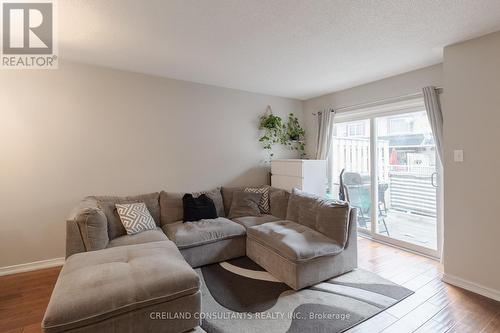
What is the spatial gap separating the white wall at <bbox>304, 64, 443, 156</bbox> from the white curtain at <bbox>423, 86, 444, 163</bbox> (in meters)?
0.15

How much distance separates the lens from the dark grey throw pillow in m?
3.62

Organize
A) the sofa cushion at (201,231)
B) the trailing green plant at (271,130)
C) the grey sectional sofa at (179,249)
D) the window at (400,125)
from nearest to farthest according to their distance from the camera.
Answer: the grey sectional sofa at (179,249), the sofa cushion at (201,231), the window at (400,125), the trailing green plant at (271,130)

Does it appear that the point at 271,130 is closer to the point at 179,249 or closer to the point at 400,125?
the point at 400,125

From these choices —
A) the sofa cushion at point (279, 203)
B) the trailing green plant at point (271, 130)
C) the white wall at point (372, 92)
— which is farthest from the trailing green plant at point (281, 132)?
the sofa cushion at point (279, 203)

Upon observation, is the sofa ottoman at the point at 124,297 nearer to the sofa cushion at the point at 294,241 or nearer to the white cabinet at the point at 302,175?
the sofa cushion at the point at 294,241

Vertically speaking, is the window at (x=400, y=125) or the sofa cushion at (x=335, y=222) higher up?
the window at (x=400, y=125)

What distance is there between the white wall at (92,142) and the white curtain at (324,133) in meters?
1.63

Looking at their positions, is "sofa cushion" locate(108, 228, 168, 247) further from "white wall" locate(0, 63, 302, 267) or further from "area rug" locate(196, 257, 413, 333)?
"white wall" locate(0, 63, 302, 267)

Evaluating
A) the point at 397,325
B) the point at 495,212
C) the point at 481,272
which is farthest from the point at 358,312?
the point at 495,212

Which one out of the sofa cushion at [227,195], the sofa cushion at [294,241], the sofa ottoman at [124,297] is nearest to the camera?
the sofa ottoman at [124,297]

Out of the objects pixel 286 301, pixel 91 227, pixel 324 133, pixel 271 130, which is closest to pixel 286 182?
pixel 271 130

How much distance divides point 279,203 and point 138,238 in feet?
6.40

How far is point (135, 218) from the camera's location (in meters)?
2.82

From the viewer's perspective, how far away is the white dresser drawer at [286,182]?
3.96 m
